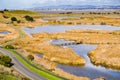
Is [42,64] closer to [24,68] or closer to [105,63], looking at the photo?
[24,68]

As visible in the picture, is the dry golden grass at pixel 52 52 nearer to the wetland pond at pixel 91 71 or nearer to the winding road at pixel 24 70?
the wetland pond at pixel 91 71

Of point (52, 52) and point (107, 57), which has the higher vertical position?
point (52, 52)

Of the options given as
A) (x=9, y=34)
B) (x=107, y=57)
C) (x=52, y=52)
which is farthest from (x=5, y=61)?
(x=9, y=34)

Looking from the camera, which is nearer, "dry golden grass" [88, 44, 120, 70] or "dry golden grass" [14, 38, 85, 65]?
"dry golden grass" [88, 44, 120, 70]

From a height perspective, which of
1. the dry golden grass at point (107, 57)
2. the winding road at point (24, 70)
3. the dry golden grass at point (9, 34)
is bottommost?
the winding road at point (24, 70)

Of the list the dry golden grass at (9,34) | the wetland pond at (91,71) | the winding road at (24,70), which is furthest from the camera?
the dry golden grass at (9,34)

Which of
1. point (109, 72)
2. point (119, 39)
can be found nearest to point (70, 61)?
point (109, 72)

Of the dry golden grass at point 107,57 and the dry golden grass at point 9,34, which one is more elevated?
the dry golden grass at point 9,34

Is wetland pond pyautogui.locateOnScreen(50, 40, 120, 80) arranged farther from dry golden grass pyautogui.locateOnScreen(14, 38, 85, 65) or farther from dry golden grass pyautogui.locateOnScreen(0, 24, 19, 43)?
dry golden grass pyautogui.locateOnScreen(0, 24, 19, 43)

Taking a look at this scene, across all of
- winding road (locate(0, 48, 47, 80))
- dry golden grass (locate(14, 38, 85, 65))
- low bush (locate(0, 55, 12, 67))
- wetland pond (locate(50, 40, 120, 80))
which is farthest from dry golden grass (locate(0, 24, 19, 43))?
wetland pond (locate(50, 40, 120, 80))

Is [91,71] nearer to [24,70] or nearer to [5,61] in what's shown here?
[24,70]

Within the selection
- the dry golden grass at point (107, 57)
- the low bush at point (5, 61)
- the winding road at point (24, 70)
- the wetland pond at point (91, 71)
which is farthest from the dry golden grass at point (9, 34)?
the wetland pond at point (91, 71)
